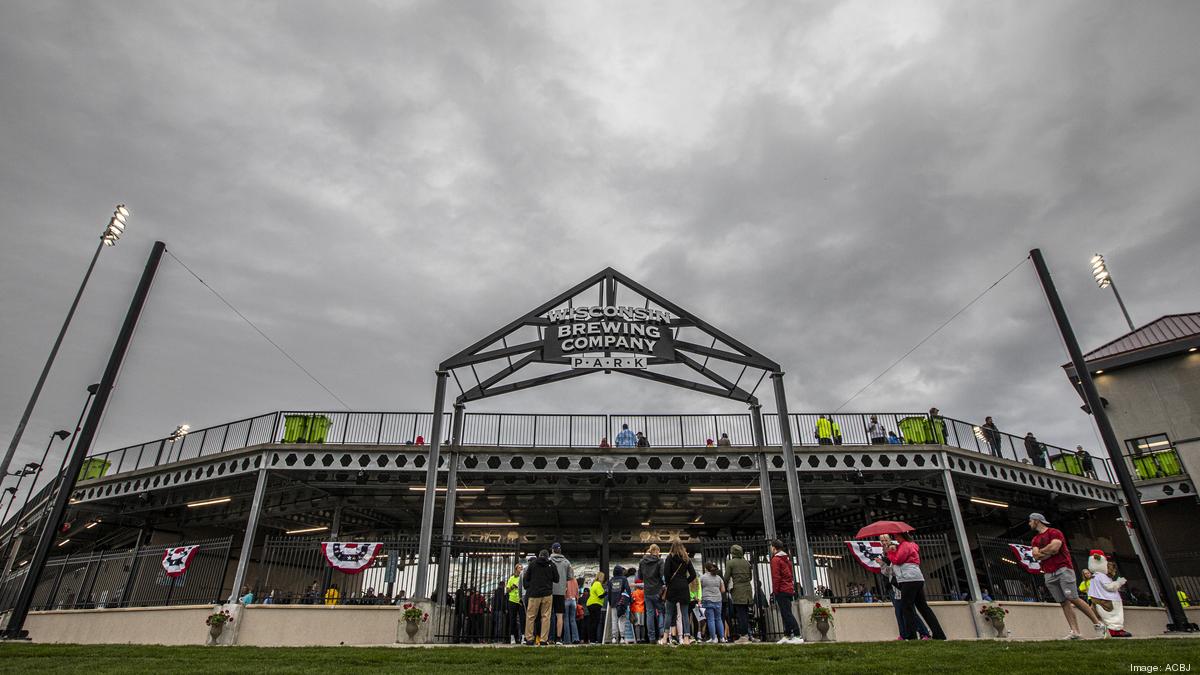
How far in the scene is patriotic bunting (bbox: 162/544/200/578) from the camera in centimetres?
1734

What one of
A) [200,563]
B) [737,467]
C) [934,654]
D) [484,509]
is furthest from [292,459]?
[934,654]

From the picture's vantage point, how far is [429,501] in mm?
15859

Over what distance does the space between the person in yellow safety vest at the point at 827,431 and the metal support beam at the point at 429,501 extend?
11971mm

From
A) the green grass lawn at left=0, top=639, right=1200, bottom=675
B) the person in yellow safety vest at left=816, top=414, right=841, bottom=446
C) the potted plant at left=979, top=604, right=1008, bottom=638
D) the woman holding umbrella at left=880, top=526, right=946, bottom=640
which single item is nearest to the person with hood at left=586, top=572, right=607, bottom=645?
the green grass lawn at left=0, top=639, right=1200, bottom=675

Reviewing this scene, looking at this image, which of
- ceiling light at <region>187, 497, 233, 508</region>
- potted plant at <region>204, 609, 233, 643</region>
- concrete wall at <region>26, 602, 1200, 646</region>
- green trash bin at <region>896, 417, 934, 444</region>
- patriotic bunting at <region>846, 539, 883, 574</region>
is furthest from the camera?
ceiling light at <region>187, 497, 233, 508</region>

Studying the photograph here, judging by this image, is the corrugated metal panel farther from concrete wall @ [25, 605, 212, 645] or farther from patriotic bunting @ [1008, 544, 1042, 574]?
concrete wall @ [25, 605, 212, 645]

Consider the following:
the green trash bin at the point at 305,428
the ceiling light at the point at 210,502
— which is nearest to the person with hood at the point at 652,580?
the green trash bin at the point at 305,428

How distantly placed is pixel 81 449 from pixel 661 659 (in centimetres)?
1219

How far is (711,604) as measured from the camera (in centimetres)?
1170

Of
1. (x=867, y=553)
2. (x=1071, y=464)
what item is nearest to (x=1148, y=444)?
(x=1071, y=464)

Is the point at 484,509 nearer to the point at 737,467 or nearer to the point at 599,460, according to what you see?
the point at 599,460

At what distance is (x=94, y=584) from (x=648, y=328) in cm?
1719

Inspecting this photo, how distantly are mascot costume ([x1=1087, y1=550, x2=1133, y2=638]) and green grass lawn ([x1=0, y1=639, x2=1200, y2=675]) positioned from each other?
10.8 feet

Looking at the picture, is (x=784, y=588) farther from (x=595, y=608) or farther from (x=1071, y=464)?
(x=1071, y=464)
